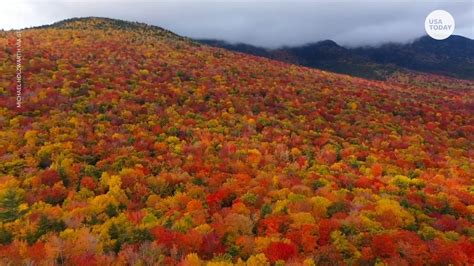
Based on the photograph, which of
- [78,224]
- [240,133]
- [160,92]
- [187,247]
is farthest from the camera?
[160,92]

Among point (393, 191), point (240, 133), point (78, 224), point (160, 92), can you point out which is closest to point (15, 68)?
point (160, 92)

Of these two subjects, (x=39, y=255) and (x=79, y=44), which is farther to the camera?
(x=79, y=44)

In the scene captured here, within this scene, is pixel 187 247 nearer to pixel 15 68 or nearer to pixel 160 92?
pixel 160 92

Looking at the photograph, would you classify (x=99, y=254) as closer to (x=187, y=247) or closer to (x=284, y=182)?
(x=187, y=247)

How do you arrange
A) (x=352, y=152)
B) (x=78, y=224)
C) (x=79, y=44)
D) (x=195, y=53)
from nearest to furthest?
(x=78, y=224) → (x=352, y=152) → (x=79, y=44) → (x=195, y=53)

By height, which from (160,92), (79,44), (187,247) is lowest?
(187,247)

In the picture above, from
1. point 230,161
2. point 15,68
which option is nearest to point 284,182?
point 230,161

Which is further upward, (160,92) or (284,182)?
(160,92)
